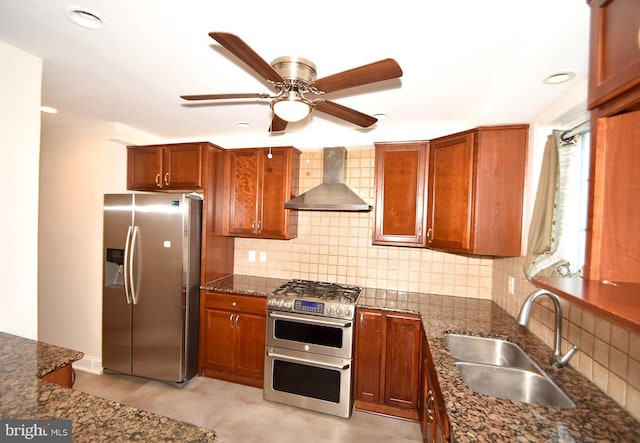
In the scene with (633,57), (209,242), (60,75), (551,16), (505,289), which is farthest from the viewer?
(209,242)

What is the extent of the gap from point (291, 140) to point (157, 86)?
1.30 meters

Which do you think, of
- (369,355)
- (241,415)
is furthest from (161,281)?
(369,355)

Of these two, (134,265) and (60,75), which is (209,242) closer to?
(134,265)

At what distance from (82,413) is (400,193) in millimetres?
2437

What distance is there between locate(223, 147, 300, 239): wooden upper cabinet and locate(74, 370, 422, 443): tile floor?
1.50 meters

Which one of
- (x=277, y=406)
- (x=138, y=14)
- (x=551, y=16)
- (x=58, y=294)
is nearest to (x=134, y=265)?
(x=58, y=294)

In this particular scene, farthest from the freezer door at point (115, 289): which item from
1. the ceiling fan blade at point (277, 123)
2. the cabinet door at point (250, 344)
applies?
the ceiling fan blade at point (277, 123)

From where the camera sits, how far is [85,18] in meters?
1.29

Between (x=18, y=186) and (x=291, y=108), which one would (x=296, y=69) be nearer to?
(x=291, y=108)

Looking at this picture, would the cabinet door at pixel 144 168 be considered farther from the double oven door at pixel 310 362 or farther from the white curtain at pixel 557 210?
the white curtain at pixel 557 210

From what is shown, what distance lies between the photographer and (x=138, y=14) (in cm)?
125

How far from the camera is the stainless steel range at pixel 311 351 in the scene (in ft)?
7.63

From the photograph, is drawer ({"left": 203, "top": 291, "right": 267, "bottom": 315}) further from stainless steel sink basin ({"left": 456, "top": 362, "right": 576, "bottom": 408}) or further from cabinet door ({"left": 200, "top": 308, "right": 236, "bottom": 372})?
stainless steel sink basin ({"left": 456, "top": 362, "right": 576, "bottom": 408})

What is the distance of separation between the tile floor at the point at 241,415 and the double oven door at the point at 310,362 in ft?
0.34
